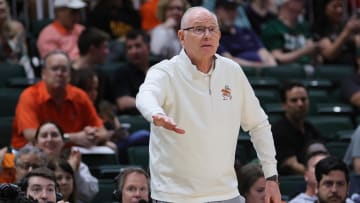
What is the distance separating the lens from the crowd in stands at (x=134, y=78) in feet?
26.7

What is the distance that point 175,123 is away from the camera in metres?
5.56

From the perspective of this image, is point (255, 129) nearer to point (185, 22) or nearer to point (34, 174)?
point (185, 22)

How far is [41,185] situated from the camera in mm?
7105

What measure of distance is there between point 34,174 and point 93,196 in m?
1.24

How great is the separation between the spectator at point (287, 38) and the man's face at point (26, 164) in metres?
4.87

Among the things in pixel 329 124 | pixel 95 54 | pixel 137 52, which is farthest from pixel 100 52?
pixel 329 124

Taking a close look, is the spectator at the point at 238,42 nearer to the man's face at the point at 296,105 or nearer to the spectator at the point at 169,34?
the spectator at the point at 169,34

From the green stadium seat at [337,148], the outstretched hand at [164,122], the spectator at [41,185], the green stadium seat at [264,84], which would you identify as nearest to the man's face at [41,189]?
the spectator at [41,185]

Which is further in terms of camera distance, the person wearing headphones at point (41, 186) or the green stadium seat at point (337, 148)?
the green stadium seat at point (337, 148)

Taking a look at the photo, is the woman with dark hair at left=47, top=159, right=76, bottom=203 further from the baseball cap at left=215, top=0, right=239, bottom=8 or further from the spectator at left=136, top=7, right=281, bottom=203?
the baseball cap at left=215, top=0, right=239, bottom=8

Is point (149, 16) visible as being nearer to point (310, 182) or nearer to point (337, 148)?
point (337, 148)

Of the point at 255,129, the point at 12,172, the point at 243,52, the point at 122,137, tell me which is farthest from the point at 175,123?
the point at 243,52

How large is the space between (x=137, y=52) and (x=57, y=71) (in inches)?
59.0

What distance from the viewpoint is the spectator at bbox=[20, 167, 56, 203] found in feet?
23.1
